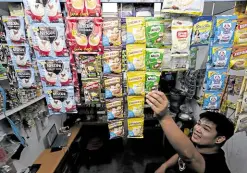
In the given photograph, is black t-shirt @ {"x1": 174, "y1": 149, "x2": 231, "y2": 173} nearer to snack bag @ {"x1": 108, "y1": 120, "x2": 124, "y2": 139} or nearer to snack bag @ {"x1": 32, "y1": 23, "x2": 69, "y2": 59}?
snack bag @ {"x1": 108, "y1": 120, "x2": 124, "y2": 139}

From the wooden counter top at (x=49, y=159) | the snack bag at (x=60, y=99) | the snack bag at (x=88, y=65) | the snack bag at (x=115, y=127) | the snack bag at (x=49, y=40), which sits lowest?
the wooden counter top at (x=49, y=159)

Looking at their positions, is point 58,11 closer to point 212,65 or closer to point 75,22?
point 75,22

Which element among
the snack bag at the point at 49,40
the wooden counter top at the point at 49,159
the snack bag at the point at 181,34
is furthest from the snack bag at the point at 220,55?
the wooden counter top at the point at 49,159

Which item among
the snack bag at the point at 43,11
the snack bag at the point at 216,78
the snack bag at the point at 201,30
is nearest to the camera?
the snack bag at the point at 43,11

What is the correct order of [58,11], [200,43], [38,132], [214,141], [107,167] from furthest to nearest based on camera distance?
[107,167] → [38,132] → [214,141] → [200,43] → [58,11]

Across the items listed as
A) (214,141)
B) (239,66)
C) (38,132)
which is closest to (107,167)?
(38,132)

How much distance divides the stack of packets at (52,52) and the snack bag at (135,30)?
371 millimetres

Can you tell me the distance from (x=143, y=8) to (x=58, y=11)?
50cm

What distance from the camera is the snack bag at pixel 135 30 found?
0.82 m

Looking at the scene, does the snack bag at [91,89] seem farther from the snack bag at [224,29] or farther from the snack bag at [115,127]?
the snack bag at [224,29]

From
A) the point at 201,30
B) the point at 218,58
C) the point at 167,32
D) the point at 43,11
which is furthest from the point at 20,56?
the point at 218,58

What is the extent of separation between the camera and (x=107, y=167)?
2607mm

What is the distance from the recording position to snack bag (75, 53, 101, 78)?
899 mm

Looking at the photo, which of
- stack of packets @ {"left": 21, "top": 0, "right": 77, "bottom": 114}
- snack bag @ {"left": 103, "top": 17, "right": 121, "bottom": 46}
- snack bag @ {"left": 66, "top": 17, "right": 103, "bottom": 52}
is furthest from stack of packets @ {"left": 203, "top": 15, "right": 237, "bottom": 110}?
stack of packets @ {"left": 21, "top": 0, "right": 77, "bottom": 114}
